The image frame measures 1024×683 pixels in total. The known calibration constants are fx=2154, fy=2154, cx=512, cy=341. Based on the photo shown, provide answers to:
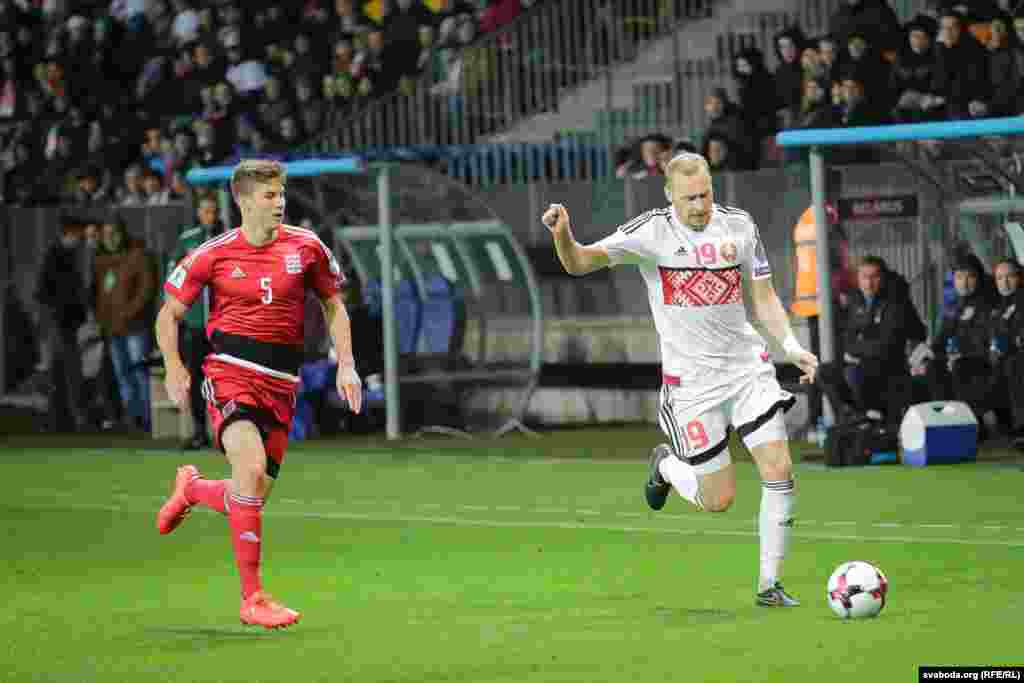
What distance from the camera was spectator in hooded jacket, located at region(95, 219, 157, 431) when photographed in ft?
71.1

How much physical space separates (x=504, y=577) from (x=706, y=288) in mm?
1983

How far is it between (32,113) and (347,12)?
5.65 metres

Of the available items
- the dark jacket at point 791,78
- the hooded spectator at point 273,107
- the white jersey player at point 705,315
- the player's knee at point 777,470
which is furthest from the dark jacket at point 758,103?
the player's knee at point 777,470

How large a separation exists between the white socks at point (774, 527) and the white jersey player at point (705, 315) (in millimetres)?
276

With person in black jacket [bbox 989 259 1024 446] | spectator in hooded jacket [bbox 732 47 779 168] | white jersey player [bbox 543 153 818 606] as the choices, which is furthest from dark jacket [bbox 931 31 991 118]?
white jersey player [bbox 543 153 818 606]

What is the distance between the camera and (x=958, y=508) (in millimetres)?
13469

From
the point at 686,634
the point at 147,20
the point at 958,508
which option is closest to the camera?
the point at 686,634

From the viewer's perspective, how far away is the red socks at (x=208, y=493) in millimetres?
10109

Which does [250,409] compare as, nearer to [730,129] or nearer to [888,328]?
[888,328]

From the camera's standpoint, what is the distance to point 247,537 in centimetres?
949

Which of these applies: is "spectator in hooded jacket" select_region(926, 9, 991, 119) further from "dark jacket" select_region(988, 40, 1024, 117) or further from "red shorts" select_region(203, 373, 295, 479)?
"red shorts" select_region(203, 373, 295, 479)

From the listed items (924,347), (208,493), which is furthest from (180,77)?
(208,493)

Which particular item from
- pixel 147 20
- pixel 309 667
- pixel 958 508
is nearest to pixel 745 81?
pixel 958 508

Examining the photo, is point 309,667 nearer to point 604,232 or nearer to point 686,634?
point 686,634
